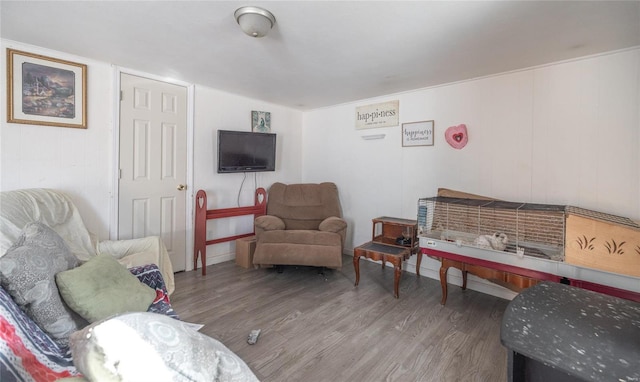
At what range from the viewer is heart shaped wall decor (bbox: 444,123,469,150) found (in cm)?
288

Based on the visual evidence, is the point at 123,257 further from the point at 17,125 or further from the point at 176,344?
the point at 176,344

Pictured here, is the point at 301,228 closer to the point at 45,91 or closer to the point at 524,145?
the point at 524,145

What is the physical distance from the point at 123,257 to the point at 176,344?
1.87 metres

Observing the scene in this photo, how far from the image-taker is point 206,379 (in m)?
0.76

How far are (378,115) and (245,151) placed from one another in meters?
1.78

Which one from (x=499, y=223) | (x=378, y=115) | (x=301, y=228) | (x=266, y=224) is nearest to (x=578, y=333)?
(x=499, y=223)

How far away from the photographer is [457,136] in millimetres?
2922

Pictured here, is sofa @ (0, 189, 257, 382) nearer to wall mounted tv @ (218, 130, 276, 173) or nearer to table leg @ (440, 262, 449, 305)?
wall mounted tv @ (218, 130, 276, 173)

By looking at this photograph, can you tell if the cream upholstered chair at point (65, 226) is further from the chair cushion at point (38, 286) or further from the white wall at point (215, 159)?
the white wall at point (215, 159)

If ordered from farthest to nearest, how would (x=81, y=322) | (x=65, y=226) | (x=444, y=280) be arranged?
(x=444, y=280) < (x=65, y=226) < (x=81, y=322)

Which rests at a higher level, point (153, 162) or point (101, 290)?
point (153, 162)

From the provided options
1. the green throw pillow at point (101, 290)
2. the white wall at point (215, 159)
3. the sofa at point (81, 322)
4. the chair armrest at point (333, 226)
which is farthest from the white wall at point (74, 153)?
the chair armrest at point (333, 226)

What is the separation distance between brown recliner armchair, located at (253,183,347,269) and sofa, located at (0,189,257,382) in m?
1.39

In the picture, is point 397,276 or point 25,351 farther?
point 397,276
